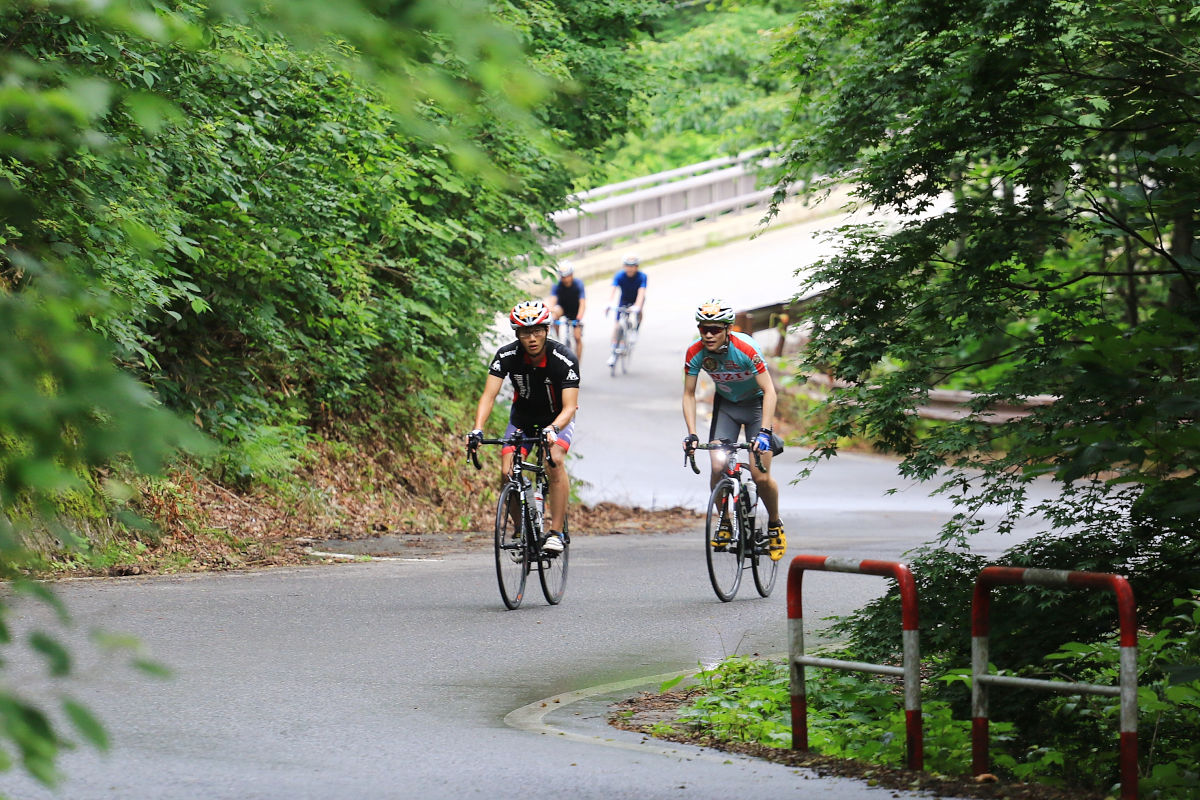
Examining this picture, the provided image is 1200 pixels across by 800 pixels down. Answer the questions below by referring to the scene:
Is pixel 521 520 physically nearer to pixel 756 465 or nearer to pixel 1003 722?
pixel 756 465

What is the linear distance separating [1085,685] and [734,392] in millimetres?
6805

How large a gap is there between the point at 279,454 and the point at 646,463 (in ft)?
32.6

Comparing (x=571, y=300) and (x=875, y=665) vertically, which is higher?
(x=571, y=300)

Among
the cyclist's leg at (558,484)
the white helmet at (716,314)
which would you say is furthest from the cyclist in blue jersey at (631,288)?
the cyclist's leg at (558,484)

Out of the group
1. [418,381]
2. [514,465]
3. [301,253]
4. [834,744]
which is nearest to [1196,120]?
[834,744]

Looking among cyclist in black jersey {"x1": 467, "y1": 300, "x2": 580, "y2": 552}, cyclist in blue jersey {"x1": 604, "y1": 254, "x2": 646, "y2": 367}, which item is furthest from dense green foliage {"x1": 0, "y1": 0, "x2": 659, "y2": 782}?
cyclist in blue jersey {"x1": 604, "y1": 254, "x2": 646, "y2": 367}

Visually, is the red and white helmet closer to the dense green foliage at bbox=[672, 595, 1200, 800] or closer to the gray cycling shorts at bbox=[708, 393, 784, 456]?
the gray cycling shorts at bbox=[708, 393, 784, 456]

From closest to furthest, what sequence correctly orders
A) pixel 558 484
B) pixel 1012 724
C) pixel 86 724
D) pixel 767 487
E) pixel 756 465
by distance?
pixel 86 724, pixel 1012 724, pixel 558 484, pixel 756 465, pixel 767 487

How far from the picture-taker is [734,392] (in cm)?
1225

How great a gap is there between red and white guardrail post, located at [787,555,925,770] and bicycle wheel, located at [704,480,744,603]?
15.2 ft

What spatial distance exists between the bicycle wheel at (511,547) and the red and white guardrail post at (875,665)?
Answer: 4.23 metres

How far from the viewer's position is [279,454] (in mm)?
14820

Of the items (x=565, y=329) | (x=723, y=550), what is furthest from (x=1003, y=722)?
(x=565, y=329)

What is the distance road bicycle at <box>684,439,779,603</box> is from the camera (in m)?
11.8
